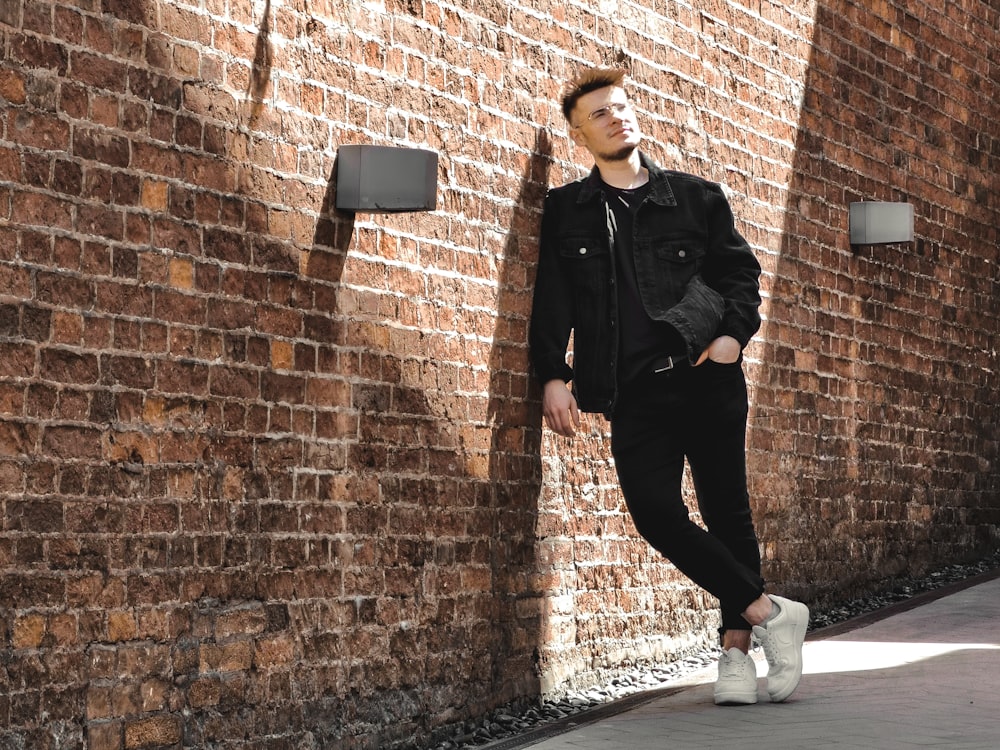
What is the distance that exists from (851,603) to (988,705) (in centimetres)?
291

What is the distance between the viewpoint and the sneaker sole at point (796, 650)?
17.8 ft

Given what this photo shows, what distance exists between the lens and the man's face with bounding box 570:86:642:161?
18.2 ft

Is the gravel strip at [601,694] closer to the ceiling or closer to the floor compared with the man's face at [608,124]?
closer to the floor

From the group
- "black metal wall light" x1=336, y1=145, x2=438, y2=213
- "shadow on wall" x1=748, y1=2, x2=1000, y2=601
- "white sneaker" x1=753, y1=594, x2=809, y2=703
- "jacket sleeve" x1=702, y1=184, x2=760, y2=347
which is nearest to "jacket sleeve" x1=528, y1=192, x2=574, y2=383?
"jacket sleeve" x1=702, y1=184, x2=760, y2=347

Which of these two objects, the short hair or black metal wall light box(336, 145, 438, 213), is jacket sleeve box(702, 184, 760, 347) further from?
black metal wall light box(336, 145, 438, 213)

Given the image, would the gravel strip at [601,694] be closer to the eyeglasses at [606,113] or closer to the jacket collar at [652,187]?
the jacket collar at [652,187]

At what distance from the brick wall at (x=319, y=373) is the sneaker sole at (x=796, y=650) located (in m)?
0.89

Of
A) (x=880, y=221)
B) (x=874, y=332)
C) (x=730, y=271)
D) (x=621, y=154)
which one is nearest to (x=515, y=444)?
(x=730, y=271)

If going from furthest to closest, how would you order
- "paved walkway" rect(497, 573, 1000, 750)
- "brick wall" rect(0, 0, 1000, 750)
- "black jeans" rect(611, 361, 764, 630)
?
1. "black jeans" rect(611, 361, 764, 630)
2. "paved walkway" rect(497, 573, 1000, 750)
3. "brick wall" rect(0, 0, 1000, 750)

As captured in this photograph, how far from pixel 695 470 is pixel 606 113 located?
128cm

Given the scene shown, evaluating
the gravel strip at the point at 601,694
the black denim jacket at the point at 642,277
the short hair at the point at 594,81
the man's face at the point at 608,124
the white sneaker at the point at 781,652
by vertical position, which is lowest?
the gravel strip at the point at 601,694

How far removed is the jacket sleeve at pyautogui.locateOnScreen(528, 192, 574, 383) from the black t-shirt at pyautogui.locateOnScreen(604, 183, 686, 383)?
20 centimetres

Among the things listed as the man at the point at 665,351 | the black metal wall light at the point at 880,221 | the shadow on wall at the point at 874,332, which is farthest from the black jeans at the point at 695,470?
the black metal wall light at the point at 880,221

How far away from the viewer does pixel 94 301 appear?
407cm
